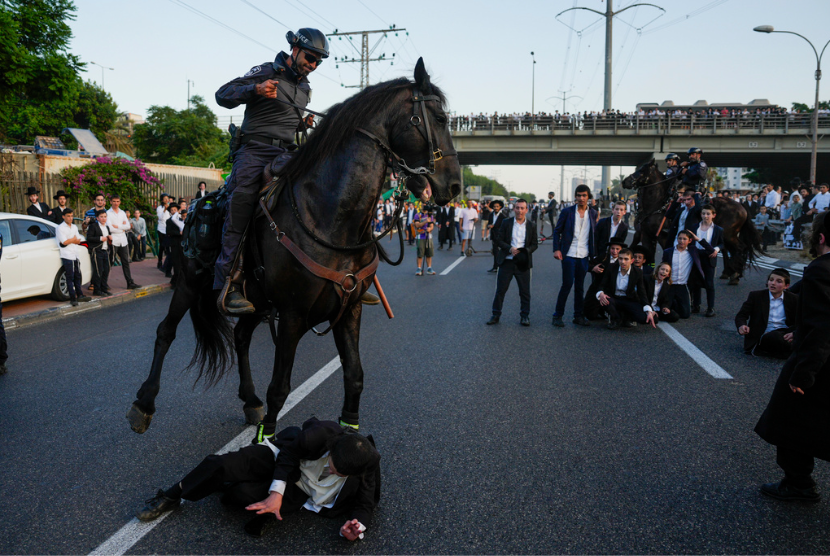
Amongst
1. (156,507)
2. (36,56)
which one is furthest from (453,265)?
(156,507)

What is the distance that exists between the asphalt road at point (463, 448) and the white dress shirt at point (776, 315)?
63 centimetres

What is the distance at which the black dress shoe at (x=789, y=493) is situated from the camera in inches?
137

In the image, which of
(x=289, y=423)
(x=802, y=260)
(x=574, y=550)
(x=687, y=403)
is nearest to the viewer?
(x=574, y=550)

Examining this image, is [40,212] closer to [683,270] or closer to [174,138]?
[683,270]

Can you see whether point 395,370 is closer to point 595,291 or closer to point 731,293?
point 595,291

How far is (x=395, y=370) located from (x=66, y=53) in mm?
17692

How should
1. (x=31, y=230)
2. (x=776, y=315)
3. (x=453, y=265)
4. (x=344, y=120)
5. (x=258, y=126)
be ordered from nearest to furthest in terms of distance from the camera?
(x=344, y=120)
(x=258, y=126)
(x=776, y=315)
(x=31, y=230)
(x=453, y=265)

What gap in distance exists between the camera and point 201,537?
3119 mm

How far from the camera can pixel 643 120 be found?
4434 centimetres

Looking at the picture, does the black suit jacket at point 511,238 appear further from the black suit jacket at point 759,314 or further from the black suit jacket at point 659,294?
the black suit jacket at point 759,314

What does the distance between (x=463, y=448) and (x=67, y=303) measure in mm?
9384

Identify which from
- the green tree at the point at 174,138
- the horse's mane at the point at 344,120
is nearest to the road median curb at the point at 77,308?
the horse's mane at the point at 344,120

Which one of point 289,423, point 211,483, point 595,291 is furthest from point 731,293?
point 211,483

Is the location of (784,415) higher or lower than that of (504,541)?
higher
